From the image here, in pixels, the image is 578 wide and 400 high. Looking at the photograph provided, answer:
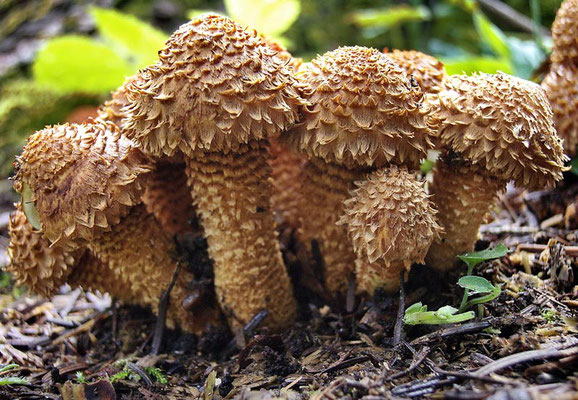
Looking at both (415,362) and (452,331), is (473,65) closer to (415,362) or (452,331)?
(452,331)

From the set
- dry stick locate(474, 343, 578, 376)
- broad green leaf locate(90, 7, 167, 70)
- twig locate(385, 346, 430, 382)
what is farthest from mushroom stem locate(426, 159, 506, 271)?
broad green leaf locate(90, 7, 167, 70)

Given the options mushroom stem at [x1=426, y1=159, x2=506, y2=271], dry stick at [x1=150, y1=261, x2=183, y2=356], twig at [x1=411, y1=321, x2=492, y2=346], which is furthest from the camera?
dry stick at [x1=150, y1=261, x2=183, y2=356]

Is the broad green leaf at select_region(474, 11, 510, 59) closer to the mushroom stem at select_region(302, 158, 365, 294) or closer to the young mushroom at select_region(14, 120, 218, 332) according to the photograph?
the mushroom stem at select_region(302, 158, 365, 294)

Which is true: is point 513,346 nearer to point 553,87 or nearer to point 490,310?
point 490,310

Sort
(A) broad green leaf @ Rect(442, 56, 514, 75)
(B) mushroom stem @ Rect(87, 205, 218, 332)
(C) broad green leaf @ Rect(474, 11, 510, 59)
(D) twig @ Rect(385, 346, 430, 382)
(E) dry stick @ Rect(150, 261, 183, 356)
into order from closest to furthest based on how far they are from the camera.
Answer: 1. (D) twig @ Rect(385, 346, 430, 382)
2. (B) mushroom stem @ Rect(87, 205, 218, 332)
3. (E) dry stick @ Rect(150, 261, 183, 356)
4. (A) broad green leaf @ Rect(442, 56, 514, 75)
5. (C) broad green leaf @ Rect(474, 11, 510, 59)

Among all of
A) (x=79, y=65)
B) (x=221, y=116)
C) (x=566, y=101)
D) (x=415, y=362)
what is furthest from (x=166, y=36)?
(x=415, y=362)

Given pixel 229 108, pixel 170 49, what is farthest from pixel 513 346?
pixel 170 49
